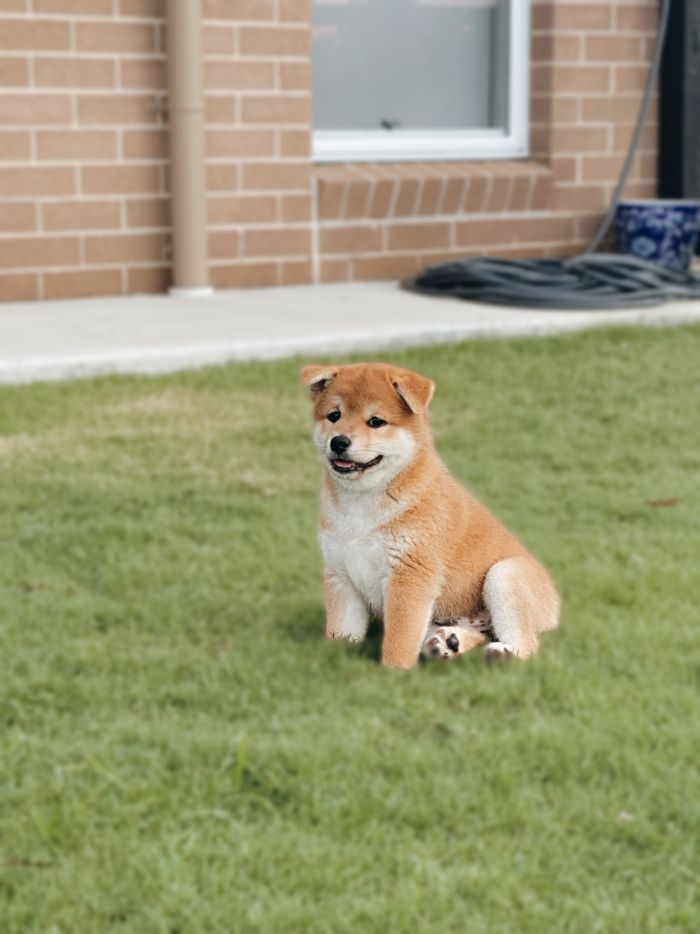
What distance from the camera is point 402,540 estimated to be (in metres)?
2.53

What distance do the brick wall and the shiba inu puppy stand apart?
5059mm

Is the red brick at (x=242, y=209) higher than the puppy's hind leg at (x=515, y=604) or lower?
higher

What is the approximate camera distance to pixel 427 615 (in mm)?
2520

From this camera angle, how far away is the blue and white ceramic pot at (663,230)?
330 inches

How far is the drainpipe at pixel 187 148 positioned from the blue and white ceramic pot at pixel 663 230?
94.4 inches

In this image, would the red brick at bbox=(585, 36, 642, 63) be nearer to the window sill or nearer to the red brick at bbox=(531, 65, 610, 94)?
the red brick at bbox=(531, 65, 610, 94)

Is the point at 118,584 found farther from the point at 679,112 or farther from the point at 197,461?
the point at 679,112

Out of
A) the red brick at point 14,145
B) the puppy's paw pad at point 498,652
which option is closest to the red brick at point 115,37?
the red brick at point 14,145

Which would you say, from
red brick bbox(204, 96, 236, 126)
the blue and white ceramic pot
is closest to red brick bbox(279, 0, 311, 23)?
red brick bbox(204, 96, 236, 126)

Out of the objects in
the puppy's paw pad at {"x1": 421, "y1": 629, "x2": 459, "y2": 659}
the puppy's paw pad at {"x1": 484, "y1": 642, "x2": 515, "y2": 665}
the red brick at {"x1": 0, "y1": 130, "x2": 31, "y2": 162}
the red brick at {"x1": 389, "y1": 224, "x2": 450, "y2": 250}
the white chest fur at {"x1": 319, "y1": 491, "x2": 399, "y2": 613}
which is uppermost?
the red brick at {"x1": 0, "y1": 130, "x2": 31, "y2": 162}

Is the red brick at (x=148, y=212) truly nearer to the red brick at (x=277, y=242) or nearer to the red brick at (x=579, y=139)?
the red brick at (x=277, y=242)

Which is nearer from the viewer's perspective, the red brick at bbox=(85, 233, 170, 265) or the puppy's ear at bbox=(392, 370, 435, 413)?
the puppy's ear at bbox=(392, 370, 435, 413)

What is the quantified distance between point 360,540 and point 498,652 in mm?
336

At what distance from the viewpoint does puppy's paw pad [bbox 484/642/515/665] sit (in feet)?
8.63
